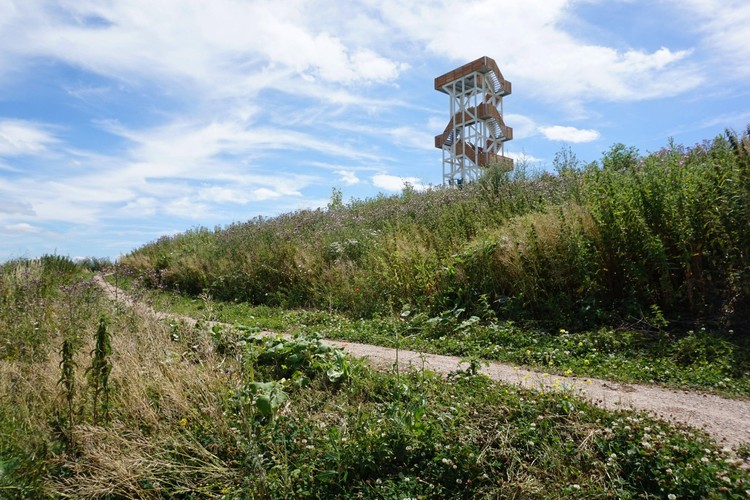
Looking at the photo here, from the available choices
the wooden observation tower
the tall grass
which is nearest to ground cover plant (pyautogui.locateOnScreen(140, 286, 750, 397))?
the tall grass

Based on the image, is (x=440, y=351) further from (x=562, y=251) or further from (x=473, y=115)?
(x=473, y=115)

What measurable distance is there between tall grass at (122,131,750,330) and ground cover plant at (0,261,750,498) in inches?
121

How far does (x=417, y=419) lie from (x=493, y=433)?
22.0 inches

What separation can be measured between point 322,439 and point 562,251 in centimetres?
491

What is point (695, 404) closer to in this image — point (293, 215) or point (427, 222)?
point (427, 222)

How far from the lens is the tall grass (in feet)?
19.8

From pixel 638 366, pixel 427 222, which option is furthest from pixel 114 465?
pixel 427 222

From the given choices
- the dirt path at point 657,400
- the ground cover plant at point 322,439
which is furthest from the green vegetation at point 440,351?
the dirt path at point 657,400

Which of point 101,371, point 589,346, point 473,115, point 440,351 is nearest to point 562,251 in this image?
point 589,346

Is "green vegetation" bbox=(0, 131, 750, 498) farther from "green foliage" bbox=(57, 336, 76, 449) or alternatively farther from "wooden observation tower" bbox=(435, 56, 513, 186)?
"wooden observation tower" bbox=(435, 56, 513, 186)

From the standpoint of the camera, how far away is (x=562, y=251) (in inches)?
278

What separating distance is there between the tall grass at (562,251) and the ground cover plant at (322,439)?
121 inches

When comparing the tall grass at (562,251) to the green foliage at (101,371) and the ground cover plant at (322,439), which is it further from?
the green foliage at (101,371)

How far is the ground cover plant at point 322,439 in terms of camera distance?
120 inches
